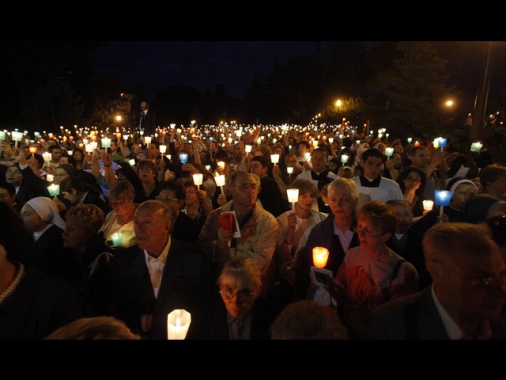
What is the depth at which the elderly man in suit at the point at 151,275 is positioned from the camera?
3.07 m

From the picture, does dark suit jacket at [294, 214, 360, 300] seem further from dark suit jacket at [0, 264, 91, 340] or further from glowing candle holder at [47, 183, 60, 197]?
glowing candle holder at [47, 183, 60, 197]

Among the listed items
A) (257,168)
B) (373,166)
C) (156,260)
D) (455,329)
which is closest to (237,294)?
(156,260)

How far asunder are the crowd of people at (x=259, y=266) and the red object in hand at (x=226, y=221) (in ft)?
0.04

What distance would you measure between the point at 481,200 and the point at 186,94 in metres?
74.8

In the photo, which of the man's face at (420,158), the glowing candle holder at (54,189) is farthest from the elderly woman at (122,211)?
the man's face at (420,158)

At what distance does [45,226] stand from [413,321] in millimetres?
3516

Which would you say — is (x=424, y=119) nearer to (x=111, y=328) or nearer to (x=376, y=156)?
(x=376, y=156)

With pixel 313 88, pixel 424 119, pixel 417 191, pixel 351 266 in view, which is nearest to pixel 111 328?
pixel 351 266

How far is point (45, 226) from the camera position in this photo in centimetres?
413

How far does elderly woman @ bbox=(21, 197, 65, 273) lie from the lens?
3.77 m

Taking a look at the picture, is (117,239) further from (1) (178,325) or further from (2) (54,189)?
(2) (54,189)

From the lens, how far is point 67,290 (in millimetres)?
2377

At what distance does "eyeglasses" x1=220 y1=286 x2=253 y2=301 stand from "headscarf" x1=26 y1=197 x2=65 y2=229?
2.32 meters

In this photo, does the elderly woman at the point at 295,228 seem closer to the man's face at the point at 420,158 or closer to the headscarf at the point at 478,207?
the headscarf at the point at 478,207
